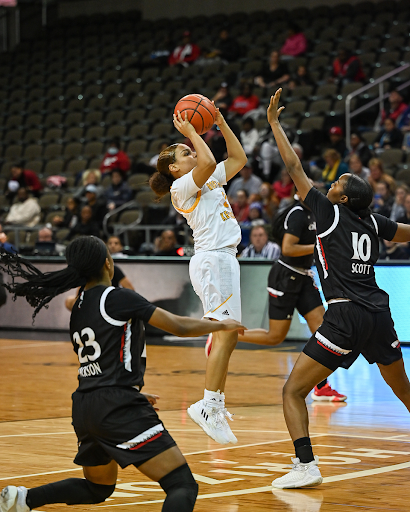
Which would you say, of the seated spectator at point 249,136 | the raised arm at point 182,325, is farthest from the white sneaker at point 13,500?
the seated spectator at point 249,136

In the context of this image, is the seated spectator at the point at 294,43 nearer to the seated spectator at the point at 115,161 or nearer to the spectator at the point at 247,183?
the seated spectator at the point at 115,161

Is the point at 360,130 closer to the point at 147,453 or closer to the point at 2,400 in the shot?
the point at 2,400

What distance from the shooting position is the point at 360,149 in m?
14.2

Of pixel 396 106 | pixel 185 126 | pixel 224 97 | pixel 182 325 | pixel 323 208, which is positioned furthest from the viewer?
pixel 224 97

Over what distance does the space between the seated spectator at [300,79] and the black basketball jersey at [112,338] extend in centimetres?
1399

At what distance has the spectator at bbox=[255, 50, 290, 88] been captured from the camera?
17234 mm

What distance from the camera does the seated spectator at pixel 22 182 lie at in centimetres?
1791

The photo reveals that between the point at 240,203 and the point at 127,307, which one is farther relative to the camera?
the point at 240,203

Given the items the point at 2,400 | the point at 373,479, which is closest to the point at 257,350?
the point at 2,400

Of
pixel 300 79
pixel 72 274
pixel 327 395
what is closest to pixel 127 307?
pixel 72 274

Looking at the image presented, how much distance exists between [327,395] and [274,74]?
11.1 meters

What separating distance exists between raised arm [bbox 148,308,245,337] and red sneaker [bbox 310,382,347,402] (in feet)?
13.1

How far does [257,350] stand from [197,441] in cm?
549

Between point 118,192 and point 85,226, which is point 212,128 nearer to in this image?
point 118,192
